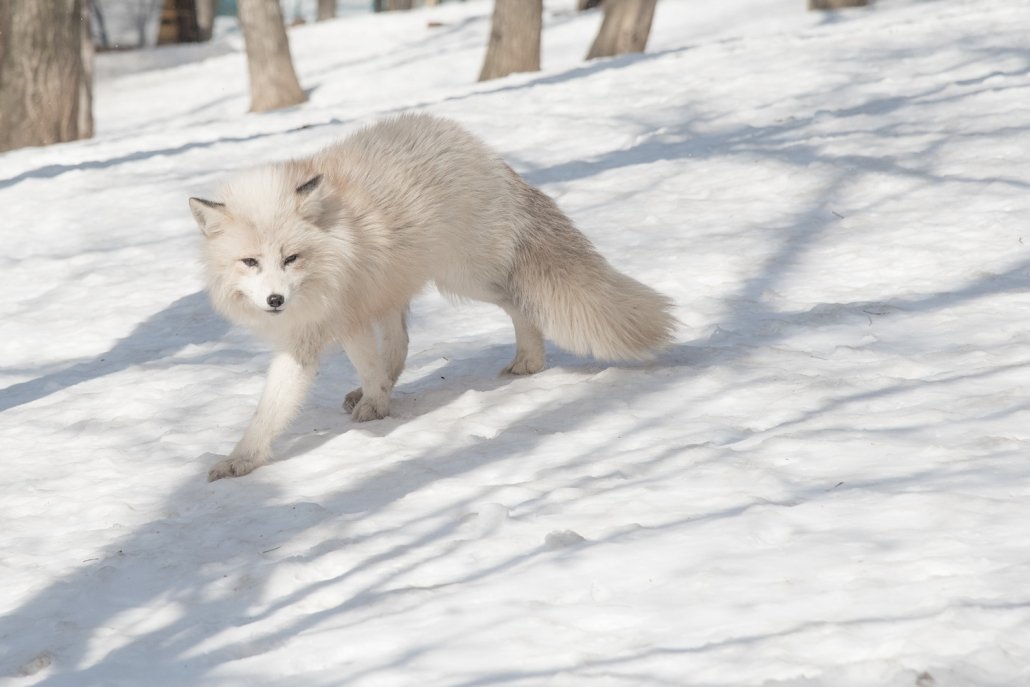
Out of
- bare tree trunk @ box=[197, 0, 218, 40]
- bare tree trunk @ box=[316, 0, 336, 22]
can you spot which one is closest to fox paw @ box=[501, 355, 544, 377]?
bare tree trunk @ box=[197, 0, 218, 40]

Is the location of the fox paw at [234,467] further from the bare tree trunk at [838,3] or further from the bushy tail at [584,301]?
the bare tree trunk at [838,3]

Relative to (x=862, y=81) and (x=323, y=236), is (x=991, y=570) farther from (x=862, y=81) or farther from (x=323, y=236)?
(x=862, y=81)

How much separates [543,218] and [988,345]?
6.87 feet

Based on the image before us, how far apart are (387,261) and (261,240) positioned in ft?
2.13

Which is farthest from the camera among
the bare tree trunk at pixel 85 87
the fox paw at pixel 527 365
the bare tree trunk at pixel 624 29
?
the bare tree trunk at pixel 624 29

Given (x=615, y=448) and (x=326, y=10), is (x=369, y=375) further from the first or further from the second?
(x=326, y=10)

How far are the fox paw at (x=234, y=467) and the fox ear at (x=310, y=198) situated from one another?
1.02 meters

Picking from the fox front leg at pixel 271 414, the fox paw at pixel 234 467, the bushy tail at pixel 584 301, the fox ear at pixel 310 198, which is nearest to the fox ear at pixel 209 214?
the fox ear at pixel 310 198

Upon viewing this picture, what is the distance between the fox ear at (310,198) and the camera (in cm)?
458

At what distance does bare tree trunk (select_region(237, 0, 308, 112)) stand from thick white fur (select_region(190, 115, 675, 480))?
1053cm

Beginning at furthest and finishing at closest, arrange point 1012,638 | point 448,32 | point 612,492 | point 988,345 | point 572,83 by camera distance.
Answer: point 448,32 < point 572,83 < point 988,345 < point 612,492 < point 1012,638

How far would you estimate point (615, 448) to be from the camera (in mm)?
4453

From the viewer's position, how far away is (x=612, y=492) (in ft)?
12.9

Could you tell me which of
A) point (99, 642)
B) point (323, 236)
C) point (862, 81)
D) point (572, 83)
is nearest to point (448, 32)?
point (572, 83)
